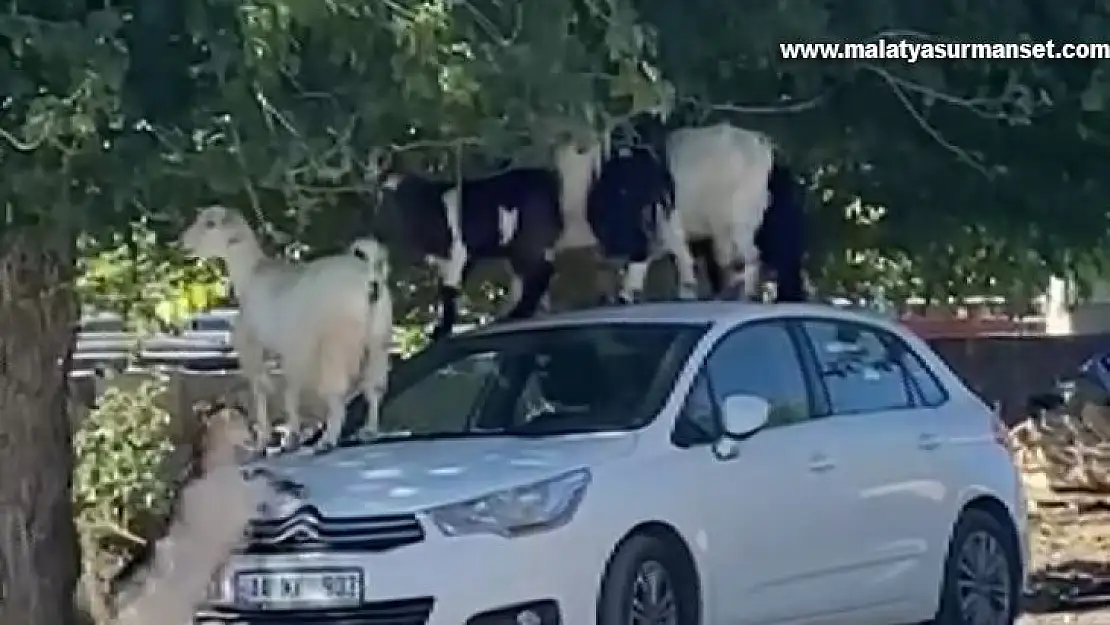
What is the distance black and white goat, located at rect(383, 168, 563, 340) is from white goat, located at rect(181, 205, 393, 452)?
2.41 ft

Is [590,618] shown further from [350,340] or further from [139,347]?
[139,347]

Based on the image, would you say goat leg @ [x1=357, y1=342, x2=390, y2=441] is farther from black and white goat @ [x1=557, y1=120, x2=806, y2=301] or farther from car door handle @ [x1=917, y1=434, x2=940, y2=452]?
car door handle @ [x1=917, y1=434, x2=940, y2=452]

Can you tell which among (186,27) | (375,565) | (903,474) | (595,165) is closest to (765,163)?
(595,165)

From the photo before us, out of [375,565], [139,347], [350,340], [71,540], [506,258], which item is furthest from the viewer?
[139,347]

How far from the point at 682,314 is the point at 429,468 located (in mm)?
1679

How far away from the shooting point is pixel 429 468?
8773mm

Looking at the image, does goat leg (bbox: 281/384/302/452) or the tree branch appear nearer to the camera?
goat leg (bbox: 281/384/302/452)

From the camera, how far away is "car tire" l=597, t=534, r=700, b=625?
8.71 metres

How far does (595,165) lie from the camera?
1049 cm

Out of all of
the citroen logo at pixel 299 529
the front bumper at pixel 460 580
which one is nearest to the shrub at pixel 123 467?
the citroen logo at pixel 299 529

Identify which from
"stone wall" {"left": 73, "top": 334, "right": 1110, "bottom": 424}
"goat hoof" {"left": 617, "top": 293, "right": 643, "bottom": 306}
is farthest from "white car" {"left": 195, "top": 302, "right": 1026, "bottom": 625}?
"stone wall" {"left": 73, "top": 334, "right": 1110, "bottom": 424}

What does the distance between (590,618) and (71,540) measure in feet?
8.59

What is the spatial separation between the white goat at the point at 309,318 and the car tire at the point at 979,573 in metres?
2.74

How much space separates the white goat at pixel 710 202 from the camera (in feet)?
35.6
